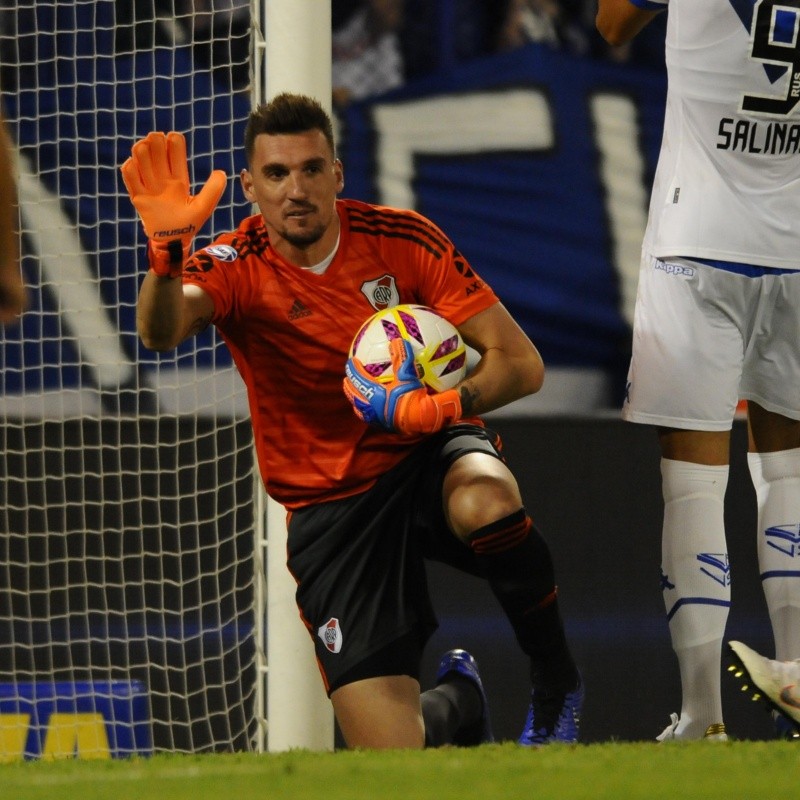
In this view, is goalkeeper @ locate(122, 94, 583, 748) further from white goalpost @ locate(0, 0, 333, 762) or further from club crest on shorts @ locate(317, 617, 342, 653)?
white goalpost @ locate(0, 0, 333, 762)

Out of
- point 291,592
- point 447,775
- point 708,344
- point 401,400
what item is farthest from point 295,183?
point 447,775

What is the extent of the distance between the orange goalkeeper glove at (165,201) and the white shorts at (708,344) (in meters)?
0.96

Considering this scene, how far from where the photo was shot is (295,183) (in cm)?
332

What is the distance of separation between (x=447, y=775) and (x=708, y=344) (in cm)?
127

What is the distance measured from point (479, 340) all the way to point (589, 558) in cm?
155

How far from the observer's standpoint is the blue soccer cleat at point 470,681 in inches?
145

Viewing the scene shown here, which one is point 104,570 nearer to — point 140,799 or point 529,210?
point 529,210

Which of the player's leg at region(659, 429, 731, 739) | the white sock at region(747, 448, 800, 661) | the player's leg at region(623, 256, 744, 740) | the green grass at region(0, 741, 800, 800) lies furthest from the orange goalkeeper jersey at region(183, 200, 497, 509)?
the green grass at region(0, 741, 800, 800)

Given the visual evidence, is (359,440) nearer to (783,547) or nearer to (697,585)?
(697,585)

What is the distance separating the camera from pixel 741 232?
313cm

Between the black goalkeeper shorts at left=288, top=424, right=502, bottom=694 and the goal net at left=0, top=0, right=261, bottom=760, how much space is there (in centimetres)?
123

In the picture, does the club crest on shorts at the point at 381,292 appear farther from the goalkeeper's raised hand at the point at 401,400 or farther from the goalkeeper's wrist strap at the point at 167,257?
the goalkeeper's wrist strap at the point at 167,257

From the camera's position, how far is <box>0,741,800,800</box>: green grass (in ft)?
6.78

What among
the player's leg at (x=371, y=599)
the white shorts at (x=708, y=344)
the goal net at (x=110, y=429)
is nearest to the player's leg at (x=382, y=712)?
the player's leg at (x=371, y=599)
